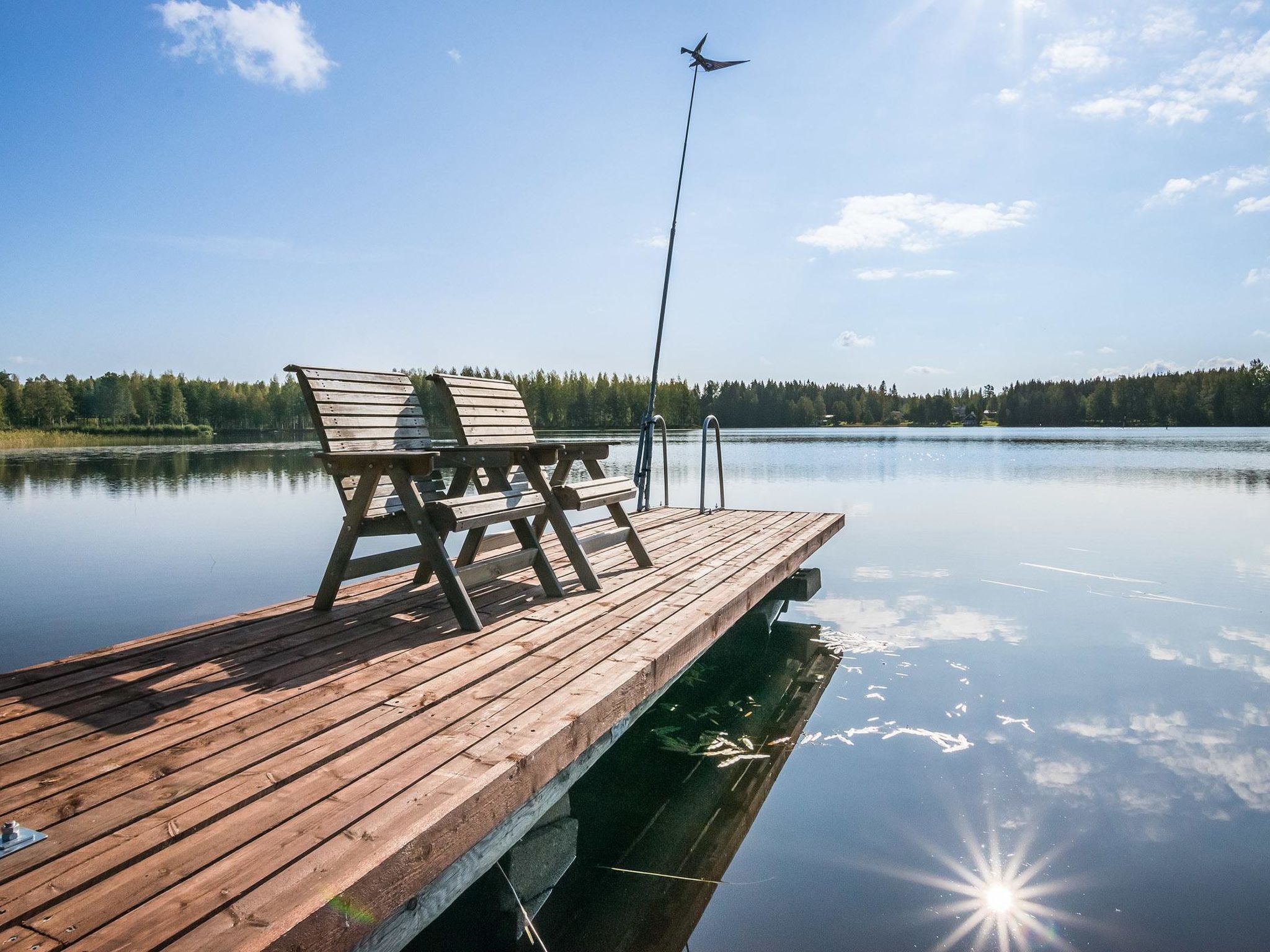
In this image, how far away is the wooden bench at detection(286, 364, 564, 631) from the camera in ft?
11.2

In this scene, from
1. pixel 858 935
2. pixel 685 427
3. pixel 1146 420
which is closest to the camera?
pixel 858 935

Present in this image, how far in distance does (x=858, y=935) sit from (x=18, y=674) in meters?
3.27

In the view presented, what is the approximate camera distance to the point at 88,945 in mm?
1331

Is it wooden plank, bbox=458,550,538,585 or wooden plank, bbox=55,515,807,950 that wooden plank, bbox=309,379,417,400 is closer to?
wooden plank, bbox=458,550,538,585

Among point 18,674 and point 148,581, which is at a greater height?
point 18,674

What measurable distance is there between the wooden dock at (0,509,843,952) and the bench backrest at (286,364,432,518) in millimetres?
677

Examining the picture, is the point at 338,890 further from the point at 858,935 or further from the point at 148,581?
the point at 148,581

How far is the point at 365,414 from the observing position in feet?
12.5

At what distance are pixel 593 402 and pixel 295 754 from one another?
89586 millimetres

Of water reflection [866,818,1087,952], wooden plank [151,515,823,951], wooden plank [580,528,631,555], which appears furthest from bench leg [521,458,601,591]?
water reflection [866,818,1087,952]

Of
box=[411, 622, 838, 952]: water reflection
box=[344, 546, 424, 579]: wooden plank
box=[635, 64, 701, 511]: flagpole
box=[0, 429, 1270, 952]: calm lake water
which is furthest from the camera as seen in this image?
box=[635, 64, 701, 511]: flagpole

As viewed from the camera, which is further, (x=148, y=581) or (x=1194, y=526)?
(x=1194, y=526)

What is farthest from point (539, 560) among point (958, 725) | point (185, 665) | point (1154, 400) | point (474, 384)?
point (1154, 400)

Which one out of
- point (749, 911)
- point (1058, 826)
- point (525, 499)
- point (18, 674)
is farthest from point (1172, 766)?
point (18, 674)
